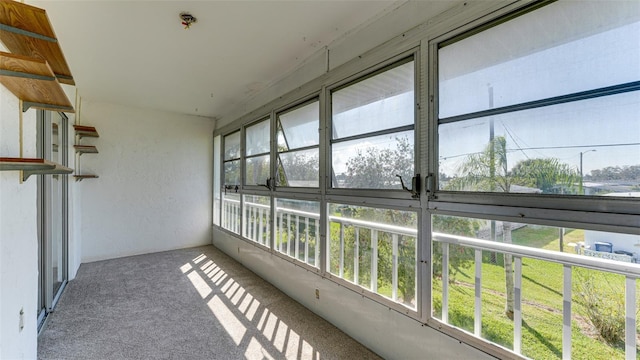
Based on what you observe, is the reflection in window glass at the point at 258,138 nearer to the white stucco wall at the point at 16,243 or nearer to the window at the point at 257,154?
the window at the point at 257,154

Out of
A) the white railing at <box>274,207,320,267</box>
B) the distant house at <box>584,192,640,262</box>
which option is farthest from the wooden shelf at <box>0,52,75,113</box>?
the distant house at <box>584,192,640,262</box>

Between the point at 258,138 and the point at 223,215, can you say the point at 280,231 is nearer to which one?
the point at 258,138

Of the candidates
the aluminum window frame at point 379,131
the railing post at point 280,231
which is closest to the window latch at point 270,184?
the railing post at point 280,231

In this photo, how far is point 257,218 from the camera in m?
4.16

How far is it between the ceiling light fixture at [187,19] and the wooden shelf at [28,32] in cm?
98

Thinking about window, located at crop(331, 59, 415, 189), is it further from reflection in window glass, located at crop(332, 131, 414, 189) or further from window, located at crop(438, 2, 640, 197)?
window, located at crop(438, 2, 640, 197)

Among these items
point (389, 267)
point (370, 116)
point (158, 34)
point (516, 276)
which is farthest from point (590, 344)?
point (158, 34)

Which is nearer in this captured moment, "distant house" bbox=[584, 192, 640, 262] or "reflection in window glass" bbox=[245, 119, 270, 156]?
"distant house" bbox=[584, 192, 640, 262]

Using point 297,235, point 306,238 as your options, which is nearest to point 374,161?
point 306,238

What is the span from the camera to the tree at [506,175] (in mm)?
1357

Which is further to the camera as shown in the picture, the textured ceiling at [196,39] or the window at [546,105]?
the textured ceiling at [196,39]

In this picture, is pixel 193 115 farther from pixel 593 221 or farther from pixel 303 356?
pixel 593 221

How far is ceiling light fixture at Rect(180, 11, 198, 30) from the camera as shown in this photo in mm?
2173

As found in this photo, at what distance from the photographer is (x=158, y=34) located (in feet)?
8.12
